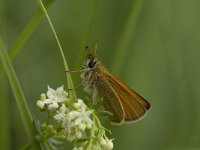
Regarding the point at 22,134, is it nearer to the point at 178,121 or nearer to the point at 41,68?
the point at 41,68

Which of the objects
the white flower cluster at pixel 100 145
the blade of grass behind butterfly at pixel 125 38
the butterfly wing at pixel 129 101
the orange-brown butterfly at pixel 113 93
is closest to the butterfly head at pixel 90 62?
the orange-brown butterfly at pixel 113 93

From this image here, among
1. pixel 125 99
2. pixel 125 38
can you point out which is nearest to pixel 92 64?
pixel 125 99

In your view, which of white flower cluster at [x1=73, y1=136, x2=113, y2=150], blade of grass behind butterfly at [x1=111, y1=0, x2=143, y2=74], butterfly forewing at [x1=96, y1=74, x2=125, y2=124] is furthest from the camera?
blade of grass behind butterfly at [x1=111, y1=0, x2=143, y2=74]

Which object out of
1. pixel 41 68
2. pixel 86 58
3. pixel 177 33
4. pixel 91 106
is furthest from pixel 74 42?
pixel 91 106

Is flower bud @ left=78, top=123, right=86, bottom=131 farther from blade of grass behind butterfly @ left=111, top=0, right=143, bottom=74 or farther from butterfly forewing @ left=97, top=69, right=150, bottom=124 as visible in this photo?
blade of grass behind butterfly @ left=111, top=0, right=143, bottom=74

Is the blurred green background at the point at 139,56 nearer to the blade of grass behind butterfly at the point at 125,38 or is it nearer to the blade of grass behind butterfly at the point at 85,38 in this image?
the blade of grass behind butterfly at the point at 125,38

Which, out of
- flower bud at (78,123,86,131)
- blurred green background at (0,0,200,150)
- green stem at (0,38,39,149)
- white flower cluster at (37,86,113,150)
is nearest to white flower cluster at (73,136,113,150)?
white flower cluster at (37,86,113,150)
